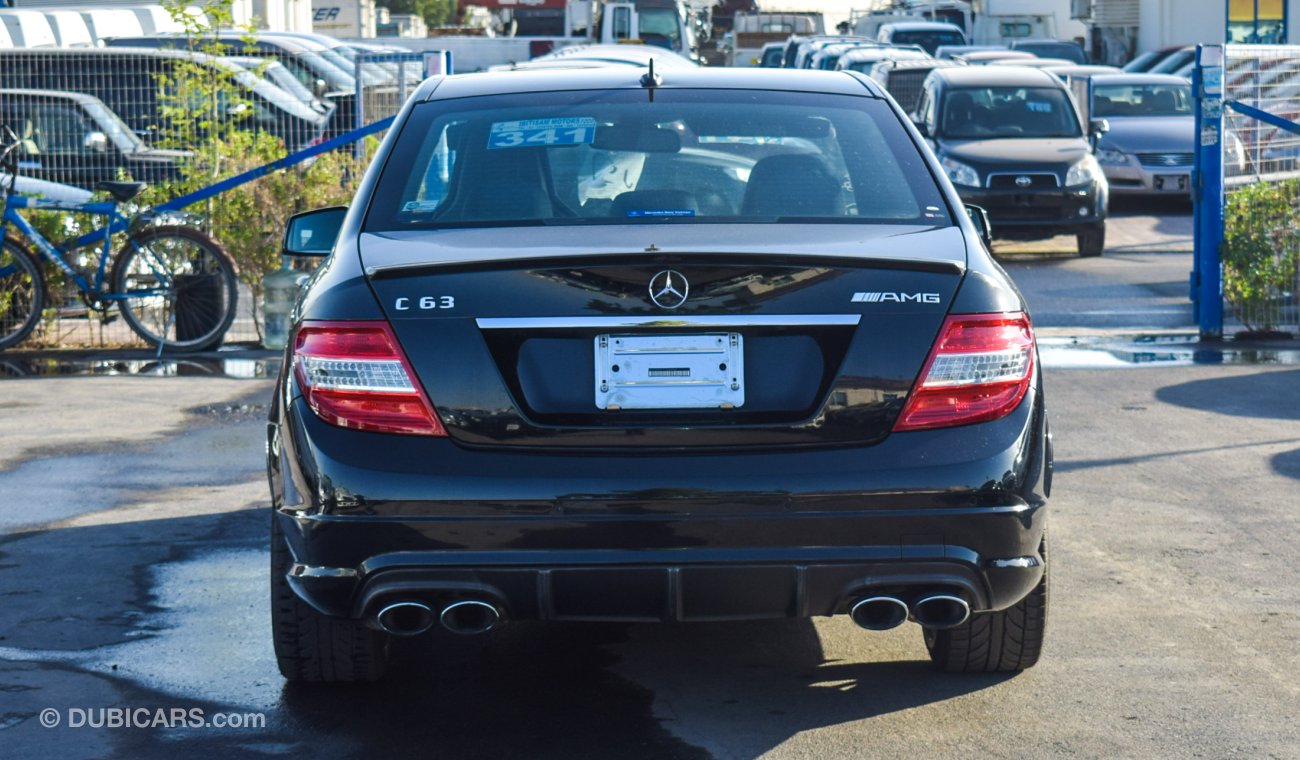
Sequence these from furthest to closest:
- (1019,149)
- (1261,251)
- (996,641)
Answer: (1019,149), (1261,251), (996,641)

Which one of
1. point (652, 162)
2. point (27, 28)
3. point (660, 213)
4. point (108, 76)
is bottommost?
point (660, 213)

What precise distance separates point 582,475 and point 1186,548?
10.1 feet

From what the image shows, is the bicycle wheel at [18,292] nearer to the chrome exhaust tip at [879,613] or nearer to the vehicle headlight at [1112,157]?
the chrome exhaust tip at [879,613]

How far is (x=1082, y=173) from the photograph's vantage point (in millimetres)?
16891

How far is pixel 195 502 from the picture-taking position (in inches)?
289

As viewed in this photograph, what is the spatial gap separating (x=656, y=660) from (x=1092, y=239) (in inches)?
493

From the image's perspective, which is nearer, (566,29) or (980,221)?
(980,221)

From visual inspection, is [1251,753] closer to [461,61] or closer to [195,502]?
[195,502]

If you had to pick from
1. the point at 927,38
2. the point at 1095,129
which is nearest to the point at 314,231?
the point at 1095,129

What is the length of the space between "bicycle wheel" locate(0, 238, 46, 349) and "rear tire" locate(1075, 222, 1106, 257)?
30.4ft

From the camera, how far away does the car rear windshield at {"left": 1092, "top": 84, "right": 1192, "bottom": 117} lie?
22.2 meters

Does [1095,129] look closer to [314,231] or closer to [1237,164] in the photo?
[1237,164]

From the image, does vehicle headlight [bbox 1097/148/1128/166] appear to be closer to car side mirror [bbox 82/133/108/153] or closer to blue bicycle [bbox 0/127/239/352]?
car side mirror [bbox 82/133/108/153]

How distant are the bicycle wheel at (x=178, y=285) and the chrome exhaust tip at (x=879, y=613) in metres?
7.66
